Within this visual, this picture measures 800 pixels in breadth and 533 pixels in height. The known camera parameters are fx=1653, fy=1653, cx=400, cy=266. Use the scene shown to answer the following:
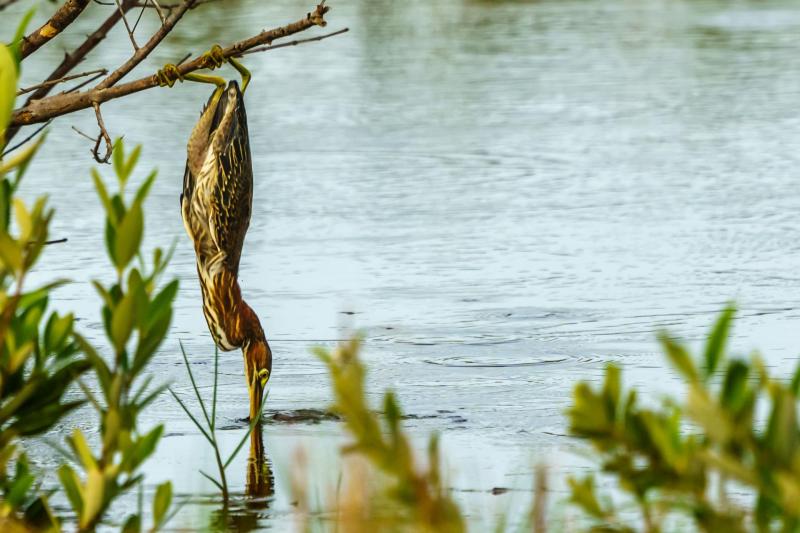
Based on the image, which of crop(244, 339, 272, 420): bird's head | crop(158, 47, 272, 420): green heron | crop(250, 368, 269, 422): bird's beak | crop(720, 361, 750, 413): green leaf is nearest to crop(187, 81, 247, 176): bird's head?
crop(158, 47, 272, 420): green heron

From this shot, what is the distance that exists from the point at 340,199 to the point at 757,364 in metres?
8.69

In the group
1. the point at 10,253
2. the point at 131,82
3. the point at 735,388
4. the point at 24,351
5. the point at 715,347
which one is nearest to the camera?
the point at 735,388

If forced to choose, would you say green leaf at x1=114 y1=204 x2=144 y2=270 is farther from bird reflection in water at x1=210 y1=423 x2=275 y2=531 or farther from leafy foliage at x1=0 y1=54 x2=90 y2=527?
bird reflection in water at x1=210 y1=423 x2=275 y2=531

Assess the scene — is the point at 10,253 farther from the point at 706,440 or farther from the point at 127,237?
the point at 706,440

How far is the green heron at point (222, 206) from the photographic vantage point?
253 inches

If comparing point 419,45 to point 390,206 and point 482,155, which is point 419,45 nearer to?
point 482,155

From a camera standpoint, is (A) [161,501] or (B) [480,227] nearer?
(A) [161,501]

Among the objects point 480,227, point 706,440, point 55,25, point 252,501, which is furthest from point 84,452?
point 480,227

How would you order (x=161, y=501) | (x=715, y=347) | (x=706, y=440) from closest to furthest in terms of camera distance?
(x=715, y=347) → (x=706, y=440) → (x=161, y=501)

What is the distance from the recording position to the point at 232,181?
6500mm

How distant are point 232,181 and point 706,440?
4342mm

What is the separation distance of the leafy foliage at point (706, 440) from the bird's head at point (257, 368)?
376cm

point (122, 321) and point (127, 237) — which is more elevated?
point (127, 237)

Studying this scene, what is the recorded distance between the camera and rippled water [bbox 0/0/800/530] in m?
6.40
